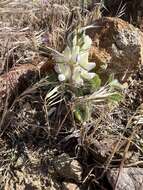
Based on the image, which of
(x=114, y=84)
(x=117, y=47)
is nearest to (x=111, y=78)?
(x=114, y=84)

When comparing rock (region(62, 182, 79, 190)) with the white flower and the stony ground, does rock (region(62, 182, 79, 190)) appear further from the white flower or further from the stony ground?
the white flower

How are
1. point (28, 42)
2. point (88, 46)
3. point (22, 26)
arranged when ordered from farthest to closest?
point (22, 26) < point (28, 42) < point (88, 46)

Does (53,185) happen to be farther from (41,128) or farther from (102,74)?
(102,74)

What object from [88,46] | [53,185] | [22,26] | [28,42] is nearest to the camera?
[53,185]

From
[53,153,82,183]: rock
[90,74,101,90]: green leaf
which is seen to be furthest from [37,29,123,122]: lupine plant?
[53,153,82,183]: rock

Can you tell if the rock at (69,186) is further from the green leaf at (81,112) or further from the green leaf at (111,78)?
the green leaf at (111,78)

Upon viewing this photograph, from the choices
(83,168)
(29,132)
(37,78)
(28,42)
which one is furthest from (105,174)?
(28,42)
